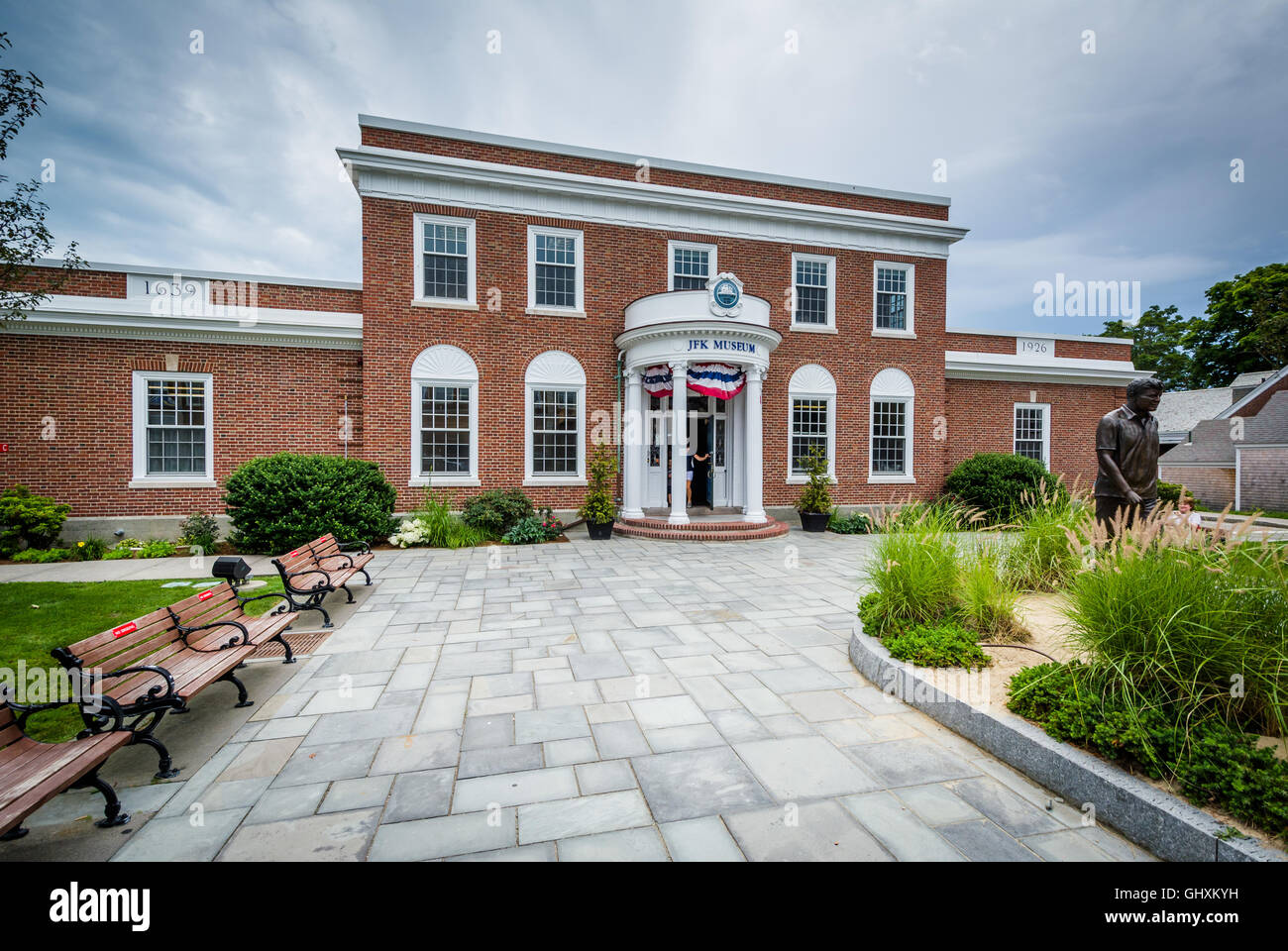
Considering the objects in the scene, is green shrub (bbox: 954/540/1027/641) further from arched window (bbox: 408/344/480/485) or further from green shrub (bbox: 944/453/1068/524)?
green shrub (bbox: 944/453/1068/524)

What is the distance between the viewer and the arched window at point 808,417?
49.1ft

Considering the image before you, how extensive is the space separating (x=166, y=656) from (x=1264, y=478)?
3328 centimetres

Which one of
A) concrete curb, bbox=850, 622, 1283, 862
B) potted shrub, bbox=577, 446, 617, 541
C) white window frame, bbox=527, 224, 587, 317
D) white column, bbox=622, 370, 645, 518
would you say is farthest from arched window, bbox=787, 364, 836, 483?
concrete curb, bbox=850, 622, 1283, 862

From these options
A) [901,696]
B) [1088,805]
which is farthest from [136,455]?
[1088,805]

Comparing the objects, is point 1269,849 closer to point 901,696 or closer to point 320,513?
point 901,696

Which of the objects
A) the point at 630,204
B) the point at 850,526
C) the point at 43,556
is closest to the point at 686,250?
the point at 630,204

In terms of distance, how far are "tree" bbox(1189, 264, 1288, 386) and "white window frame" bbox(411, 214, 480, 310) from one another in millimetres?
43443

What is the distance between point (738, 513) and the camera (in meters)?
14.0

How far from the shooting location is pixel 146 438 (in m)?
11.8

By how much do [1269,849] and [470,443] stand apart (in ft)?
42.4

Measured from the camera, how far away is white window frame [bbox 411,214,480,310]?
41.6 feet

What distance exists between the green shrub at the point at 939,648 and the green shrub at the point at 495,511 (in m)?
9.21

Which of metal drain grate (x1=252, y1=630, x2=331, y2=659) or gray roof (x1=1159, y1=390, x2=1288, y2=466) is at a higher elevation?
gray roof (x1=1159, y1=390, x2=1288, y2=466)

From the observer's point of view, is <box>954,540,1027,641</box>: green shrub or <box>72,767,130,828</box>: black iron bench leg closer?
<box>72,767,130,828</box>: black iron bench leg
